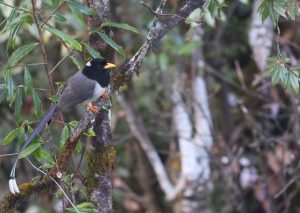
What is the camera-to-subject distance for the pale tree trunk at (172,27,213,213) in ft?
22.0

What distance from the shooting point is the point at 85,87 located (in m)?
4.27

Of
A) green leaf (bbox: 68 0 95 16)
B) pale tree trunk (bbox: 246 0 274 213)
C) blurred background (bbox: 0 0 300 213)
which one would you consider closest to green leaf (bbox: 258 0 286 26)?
green leaf (bbox: 68 0 95 16)

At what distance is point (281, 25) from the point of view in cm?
775

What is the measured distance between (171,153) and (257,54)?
64.3 inches

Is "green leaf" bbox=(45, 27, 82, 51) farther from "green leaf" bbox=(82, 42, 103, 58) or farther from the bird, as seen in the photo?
the bird

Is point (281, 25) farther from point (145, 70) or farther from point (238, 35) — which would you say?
point (145, 70)

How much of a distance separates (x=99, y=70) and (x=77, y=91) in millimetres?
249

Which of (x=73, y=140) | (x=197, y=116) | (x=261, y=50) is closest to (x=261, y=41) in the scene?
(x=261, y=50)

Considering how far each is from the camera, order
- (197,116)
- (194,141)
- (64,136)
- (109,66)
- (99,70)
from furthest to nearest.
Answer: (197,116) < (194,141) < (99,70) < (109,66) < (64,136)

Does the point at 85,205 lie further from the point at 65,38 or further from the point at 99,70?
the point at 99,70

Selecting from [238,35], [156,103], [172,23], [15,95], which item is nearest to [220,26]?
[238,35]

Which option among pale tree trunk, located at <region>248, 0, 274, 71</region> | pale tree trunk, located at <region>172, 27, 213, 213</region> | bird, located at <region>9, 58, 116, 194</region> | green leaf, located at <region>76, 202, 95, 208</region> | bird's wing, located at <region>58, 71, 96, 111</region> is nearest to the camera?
green leaf, located at <region>76, 202, 95, 208</region>

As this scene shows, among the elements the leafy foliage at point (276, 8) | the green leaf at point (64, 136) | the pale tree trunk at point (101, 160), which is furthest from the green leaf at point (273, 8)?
the green leaf at point (64, 136)

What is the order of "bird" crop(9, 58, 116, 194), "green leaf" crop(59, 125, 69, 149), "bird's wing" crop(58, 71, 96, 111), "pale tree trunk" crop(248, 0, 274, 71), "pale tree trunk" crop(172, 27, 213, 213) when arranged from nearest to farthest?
"green leaf" crop(59, 125, 69, 149) < "bird" crop(9, 58, 116, 194) < "bird's wing" crop(58, 71, 96, 111) < "pale tree trunk" crop(248, 0, 274, 71) < "pale tree trunk" crop(172, 27, 213, 213)
